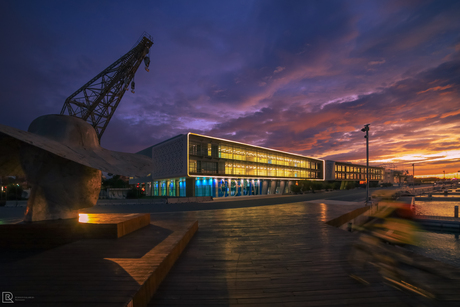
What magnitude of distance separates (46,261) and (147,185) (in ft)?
191

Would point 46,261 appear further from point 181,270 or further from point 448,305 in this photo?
point 448,305

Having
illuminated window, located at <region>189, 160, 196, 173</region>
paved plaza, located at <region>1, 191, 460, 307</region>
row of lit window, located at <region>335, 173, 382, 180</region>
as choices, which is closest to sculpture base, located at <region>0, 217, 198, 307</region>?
paved plaza, located at <region>1, 191, 460, 307</region>

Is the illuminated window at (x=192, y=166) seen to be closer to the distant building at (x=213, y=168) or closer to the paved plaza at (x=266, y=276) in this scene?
the distant building at (x=213, y=168)

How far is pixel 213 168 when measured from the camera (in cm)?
4278

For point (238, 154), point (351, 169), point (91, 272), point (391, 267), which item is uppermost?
point (238, 154)

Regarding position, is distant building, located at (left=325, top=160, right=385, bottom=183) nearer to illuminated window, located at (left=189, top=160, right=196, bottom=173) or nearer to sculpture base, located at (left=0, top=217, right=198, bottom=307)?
illuminated window, located at (left=189, top=160, right=196, bottom=173)

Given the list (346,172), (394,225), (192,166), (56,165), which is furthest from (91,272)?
(346,172)

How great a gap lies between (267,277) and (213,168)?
37827mm

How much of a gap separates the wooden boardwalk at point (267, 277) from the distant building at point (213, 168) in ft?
103

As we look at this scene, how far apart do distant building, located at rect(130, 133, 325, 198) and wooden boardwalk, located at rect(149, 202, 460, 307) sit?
3130cm

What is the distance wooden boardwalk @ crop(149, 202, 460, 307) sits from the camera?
4188 millimetres

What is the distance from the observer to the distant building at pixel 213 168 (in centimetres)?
3972

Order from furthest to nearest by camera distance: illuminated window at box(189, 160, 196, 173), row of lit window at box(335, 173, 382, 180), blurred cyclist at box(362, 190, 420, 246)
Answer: row of lit window at box(335, 173, 382, 180) → illuminated window at box(189, 160, 196, 173) → blurred cyclist at box(362, 190, 420, 246)

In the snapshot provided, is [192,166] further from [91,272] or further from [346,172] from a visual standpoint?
[346,172]
